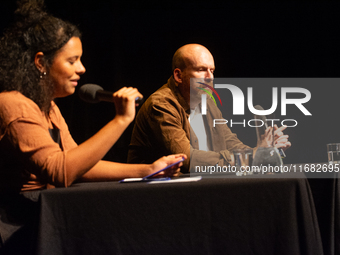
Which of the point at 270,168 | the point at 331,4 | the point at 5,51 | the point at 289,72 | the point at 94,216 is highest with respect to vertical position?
the point at 331,4

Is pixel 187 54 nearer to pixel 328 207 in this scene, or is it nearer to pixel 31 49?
pixel 31 49

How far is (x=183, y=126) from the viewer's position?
6.91 ft

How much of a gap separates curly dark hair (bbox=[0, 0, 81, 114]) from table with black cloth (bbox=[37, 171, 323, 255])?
51 cm

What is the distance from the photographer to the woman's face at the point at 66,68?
1398mm

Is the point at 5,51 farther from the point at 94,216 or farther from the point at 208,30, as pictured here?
the point at 208,30

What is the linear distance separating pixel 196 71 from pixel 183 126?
44 cm

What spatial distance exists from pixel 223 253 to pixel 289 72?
227 centimetres

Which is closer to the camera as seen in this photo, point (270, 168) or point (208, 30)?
point (270, 168)

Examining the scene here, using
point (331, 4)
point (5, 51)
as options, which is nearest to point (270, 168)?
point (5, 51)

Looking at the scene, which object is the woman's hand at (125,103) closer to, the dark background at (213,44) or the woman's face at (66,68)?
the woman's face at (66,68)

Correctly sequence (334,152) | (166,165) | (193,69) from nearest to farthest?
(166,165)
(334,152)
(193,69)

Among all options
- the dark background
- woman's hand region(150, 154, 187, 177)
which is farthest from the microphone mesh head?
the dark background

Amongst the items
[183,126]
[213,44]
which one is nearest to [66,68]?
[183,126]

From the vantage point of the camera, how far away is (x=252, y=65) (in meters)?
2.98
